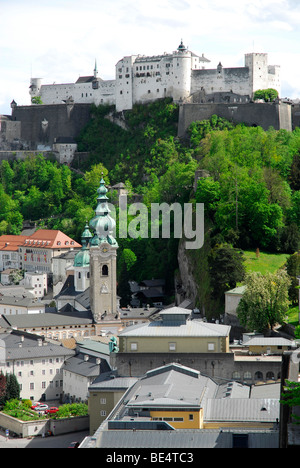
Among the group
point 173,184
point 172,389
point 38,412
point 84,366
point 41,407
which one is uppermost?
point 173,184

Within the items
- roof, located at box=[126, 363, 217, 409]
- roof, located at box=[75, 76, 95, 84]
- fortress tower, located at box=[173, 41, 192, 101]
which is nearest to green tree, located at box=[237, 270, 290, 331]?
roof, located at box=[126, 363, 217, 409]

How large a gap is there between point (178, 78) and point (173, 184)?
23.4 meters

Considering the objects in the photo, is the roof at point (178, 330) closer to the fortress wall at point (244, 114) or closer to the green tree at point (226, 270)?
the green tree at point (226, 270)

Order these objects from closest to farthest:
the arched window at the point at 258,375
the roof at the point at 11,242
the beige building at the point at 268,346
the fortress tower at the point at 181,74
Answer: the arched window at the point at 258,375, the beige building at the point at 268,346, the roof at the point at 11,242, the fortress tower at the point at 181,74

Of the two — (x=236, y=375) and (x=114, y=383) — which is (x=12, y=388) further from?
(x=236, y=375)

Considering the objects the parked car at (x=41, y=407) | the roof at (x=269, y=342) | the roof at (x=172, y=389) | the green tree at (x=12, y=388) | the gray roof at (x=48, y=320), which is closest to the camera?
the roof at (x=172, y=389)

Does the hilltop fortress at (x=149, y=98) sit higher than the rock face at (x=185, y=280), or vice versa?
the hilltop fortress at (x=149, y=98)

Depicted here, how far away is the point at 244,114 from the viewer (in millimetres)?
108125

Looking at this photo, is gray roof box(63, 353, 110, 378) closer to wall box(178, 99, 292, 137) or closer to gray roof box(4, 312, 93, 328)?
gray roof box(4, 312, 93, 328)

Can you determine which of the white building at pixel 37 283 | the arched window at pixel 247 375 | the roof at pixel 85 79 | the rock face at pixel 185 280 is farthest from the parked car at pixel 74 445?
the roof at pixel 85 79

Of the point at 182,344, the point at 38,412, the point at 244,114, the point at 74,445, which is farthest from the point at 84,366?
the point at 244,114

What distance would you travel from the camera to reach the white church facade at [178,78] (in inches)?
4461

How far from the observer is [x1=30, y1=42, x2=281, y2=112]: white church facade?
4461 inches

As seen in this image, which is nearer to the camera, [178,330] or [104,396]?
[104,396]
